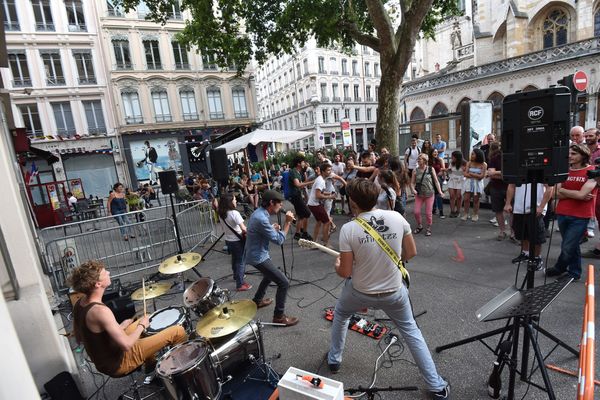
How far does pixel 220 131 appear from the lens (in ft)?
92.7

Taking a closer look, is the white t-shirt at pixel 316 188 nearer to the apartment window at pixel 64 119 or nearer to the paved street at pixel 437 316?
the paved street at pixel 437 316

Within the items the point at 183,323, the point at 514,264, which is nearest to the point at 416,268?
the point at 514,264

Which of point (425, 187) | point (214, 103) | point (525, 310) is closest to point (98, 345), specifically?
point (525, 310)

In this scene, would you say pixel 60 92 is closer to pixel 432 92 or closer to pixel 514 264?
pixel 514 264

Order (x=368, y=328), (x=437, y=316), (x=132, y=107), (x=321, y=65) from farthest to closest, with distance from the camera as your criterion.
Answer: (x=321, y=65)
(x=132, y=107)
(x=437, y=316)
(x=368, y=328)

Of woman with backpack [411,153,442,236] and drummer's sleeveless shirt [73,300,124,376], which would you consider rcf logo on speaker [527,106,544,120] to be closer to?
drummer's sleeveless shirt [73,300,124,376]

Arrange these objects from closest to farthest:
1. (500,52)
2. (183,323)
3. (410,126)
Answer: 1. (183,323)
2. (410,126)
3. (500,52)

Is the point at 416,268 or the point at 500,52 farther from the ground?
the point at 500,52

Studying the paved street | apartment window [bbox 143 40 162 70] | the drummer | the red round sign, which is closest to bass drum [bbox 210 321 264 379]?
the paved street

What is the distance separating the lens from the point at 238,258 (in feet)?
18.8

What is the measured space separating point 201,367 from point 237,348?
0.65 meters

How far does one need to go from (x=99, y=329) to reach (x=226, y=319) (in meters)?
1.13

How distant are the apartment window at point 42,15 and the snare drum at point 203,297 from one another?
28.9 meters

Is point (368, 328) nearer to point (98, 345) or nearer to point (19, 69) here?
point (98, 345)
